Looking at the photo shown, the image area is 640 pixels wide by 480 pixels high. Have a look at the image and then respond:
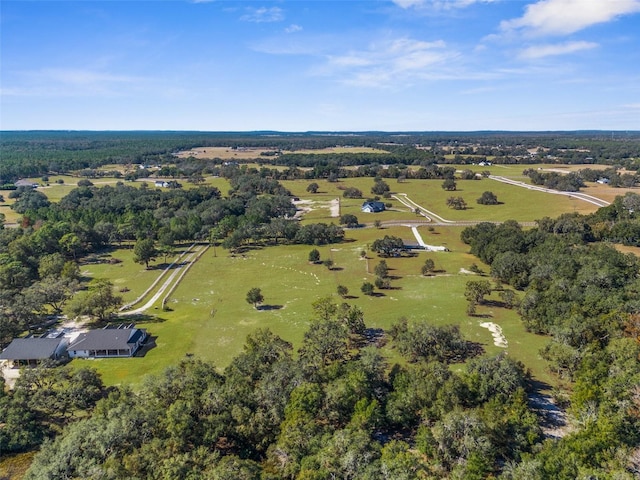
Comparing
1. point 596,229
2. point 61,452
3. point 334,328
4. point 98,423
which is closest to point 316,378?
point 334,328

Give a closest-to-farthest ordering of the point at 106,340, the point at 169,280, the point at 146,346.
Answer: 1. the point at 106,340
2. the point at 146,346
3. the point at 169,280

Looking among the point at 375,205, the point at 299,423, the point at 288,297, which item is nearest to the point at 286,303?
the point at 288,297

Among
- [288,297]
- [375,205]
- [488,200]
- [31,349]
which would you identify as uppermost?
[488,200]

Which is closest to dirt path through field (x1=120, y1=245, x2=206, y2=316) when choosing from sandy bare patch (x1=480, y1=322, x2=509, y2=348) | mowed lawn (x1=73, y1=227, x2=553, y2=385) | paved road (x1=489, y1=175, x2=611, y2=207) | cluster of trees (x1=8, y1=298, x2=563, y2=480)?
mowed lawn (x1=73, y1=227, x2=553, y2=385)

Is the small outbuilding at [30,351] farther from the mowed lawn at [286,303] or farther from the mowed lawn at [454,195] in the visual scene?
the mowed lawn at [454,195]

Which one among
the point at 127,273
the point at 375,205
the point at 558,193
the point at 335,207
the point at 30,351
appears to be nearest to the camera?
the point at 30,351

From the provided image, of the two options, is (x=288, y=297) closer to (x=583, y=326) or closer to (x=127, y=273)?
(x=127, y=273)

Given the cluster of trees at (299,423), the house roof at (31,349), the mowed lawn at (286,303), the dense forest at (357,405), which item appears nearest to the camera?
the cluster of trees at (299,423)

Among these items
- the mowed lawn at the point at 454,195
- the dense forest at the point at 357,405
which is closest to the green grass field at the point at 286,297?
the dense forest at the point at 357,405
